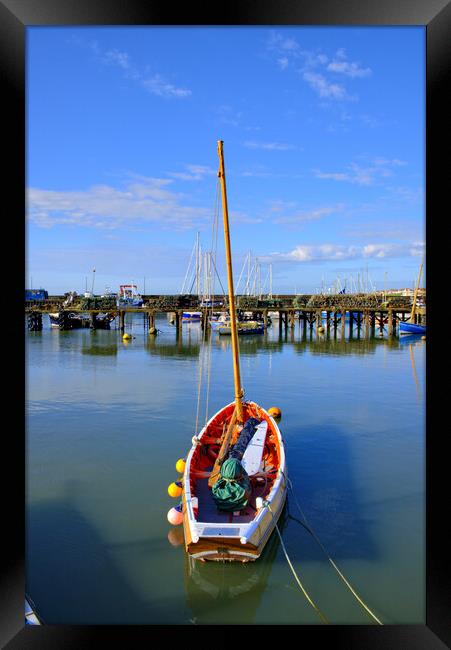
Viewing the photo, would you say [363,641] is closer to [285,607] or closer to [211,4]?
[285,607]

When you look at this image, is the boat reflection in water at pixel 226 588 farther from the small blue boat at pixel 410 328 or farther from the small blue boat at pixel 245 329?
the small blue boat at pixel 410 328

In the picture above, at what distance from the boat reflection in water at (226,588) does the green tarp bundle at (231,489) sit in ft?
2.67

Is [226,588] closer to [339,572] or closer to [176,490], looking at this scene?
[339,572]

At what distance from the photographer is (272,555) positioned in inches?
287

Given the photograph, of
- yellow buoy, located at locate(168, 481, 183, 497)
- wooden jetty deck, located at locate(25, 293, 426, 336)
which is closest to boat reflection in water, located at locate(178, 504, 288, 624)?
yellow buoy, located at locate(168, 481, 183, 497)

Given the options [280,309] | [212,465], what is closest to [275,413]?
[212,465]

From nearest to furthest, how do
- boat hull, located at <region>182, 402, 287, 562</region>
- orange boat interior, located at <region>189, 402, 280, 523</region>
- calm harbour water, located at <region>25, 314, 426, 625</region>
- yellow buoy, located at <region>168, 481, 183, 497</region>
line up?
1. calm harbour water, located at <region>25, 314, 426, 625</region>
2. boat hull, located at <region>182, 402, 287, 562</region>
3. orange boat interior, located at <region>189, 402, 280, 523</region>
4. yellow buoy, located at <region>168, 481, 183, 497</region>

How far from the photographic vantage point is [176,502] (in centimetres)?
914

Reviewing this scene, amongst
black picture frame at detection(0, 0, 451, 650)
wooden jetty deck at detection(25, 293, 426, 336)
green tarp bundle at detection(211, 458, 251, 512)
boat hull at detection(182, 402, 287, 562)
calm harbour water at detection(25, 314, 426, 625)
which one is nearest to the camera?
black picture frame at detection(0, 0, 451, 650)

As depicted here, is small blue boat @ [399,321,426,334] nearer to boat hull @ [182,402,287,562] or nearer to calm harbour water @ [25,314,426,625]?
calm harbour water @ [25,314,426,625]

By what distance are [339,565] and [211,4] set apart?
716 centimetres

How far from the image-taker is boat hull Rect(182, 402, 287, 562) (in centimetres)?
636

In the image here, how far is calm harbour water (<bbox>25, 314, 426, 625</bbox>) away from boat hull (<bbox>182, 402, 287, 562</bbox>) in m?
0.44

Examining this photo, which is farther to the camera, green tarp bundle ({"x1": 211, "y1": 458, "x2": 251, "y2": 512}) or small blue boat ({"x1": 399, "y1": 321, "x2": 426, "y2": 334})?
small blue boat ({"x1": 399, "y1": 321, "x2": 426, "y2": 334})
